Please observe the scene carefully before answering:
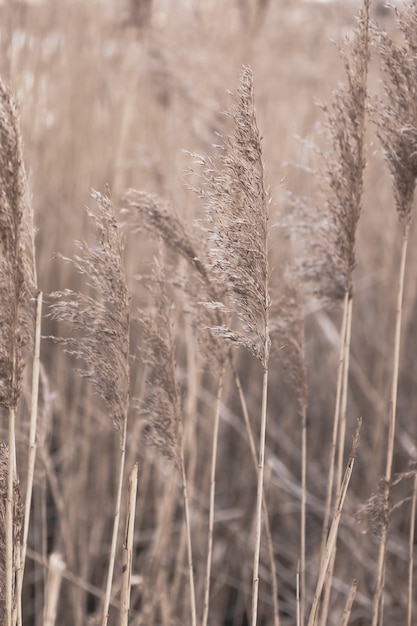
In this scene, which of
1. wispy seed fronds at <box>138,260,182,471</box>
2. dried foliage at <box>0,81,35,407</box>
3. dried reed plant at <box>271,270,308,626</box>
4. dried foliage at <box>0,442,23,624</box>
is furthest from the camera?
dried reed plant at <box>271,270,308,626</box>

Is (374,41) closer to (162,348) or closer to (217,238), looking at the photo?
(217,238)

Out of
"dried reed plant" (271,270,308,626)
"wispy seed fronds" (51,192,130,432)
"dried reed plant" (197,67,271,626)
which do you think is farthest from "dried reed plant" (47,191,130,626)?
"dried reed plant" (271,270,308,626)

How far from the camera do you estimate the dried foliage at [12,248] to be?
76 centimetres

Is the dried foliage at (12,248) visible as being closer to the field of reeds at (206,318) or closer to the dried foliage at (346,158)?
the field of reeds at (206,318)

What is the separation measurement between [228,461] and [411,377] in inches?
26.5

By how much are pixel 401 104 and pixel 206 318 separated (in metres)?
0.39

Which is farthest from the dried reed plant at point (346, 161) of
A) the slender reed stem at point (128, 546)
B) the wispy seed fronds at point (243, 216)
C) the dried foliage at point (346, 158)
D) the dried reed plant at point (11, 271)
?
the dried reed plant at point (11, 271)

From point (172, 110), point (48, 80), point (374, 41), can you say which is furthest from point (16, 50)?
point (374, 41)

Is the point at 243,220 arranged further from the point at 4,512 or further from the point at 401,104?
the point at 4,512

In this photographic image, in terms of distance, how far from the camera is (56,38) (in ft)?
7.34

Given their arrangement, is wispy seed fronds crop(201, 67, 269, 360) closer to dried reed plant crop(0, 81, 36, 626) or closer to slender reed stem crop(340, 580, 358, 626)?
dried reed plant crop(0, 81, 36, 626)

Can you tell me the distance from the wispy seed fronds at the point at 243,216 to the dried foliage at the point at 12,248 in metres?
0.22

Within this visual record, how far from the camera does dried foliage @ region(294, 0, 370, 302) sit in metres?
0.96

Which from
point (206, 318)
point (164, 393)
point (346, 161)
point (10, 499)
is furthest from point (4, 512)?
point (346, 161)
